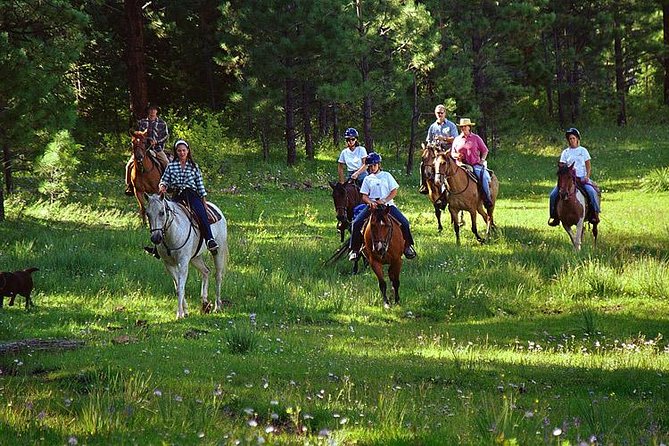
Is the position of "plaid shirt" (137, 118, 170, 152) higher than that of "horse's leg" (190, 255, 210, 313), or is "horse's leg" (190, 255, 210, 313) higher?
"plaid shirt" (137, 118, 170, 152)

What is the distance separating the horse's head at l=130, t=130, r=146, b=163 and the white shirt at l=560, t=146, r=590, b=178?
10681mm

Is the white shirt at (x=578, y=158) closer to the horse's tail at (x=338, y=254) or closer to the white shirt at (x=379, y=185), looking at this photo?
the horse's tail at (x=338, y=254)

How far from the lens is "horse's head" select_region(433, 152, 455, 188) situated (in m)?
21.0

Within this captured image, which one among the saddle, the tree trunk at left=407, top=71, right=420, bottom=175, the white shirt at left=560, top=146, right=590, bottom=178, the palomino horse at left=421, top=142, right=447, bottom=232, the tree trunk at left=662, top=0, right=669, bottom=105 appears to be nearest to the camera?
the saddle

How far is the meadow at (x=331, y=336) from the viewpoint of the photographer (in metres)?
6.38

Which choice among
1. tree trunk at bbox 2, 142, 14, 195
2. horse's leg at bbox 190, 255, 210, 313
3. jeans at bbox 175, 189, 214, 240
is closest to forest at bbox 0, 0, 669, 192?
tree trunk at bbox 2, 142, 14, 195

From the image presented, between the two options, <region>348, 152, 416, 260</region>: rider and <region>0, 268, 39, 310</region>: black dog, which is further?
<region>348, 152, 416, 260</region>: rider

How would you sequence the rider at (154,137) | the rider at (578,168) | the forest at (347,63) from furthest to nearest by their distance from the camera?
the forest at (347,63)
the rider at (154,137)
the rider at (578,168)

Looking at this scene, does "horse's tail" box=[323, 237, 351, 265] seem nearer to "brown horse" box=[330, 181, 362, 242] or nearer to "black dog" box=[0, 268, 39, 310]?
"brown horse" box=[330, 181, 362, 242]

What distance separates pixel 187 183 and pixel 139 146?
8.04 metres

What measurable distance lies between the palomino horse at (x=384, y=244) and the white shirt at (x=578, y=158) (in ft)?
20.7

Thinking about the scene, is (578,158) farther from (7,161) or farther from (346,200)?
(7,161)

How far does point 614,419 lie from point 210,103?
3828cm

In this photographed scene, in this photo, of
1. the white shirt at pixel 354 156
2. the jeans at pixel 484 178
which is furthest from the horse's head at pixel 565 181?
the white shirt at pixel 354 156
